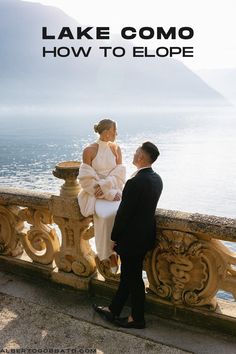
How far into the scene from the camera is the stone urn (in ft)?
13.6

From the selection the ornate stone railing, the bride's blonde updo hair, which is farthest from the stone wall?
the bride's blonde updo hair

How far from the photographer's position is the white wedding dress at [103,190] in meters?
3.99

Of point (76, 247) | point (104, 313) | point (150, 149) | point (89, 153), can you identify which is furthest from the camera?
point (76, 247)

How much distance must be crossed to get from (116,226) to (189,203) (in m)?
49.9

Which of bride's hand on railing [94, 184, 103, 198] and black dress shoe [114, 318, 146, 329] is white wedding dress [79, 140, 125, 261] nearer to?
bride's hand on railing [94, 184, 103, 198]

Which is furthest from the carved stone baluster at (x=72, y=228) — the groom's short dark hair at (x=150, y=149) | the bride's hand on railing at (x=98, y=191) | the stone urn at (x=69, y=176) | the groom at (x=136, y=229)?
the groom's short dark hair at (x=150, y=149)

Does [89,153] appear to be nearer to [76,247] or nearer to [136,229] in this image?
[136,229]

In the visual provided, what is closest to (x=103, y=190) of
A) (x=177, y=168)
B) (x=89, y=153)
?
(x=89, y=153)

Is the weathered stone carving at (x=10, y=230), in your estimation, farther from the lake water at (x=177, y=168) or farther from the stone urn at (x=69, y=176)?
the lake water at (x=177, y=168)

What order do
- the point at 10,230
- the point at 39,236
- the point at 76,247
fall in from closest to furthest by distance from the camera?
1. the point at 76,247
2. the point at 39,236
3. the point at 10,230

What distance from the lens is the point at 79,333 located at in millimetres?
3707

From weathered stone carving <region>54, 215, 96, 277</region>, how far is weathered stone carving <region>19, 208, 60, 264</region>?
0.17 meters

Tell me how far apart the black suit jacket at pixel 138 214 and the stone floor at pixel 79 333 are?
32.7 inches

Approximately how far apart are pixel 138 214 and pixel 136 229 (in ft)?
0.49
